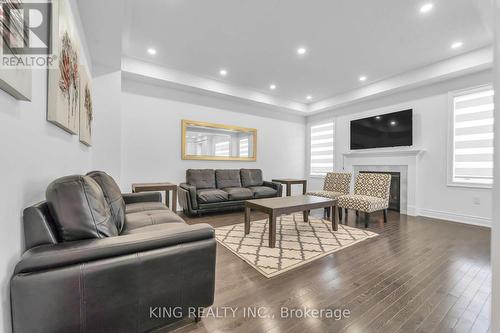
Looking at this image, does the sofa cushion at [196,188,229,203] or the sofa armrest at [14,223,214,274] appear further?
the sofa cushion at [196,188,229,203]

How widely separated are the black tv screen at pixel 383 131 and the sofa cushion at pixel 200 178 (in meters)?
3.54

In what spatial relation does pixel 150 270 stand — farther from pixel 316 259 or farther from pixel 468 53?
pixel 468 53

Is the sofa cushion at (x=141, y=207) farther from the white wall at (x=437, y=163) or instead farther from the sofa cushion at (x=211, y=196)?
the white wall at (x=437, y=163)

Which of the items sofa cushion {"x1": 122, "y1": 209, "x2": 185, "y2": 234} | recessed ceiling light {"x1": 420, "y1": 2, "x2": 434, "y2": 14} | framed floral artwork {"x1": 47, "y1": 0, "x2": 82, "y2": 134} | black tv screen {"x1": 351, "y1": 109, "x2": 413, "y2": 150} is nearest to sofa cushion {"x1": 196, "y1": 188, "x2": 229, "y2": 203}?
sofa cushion {"x1": 122, "y1": 209, "x2": 185, "y2": 234}

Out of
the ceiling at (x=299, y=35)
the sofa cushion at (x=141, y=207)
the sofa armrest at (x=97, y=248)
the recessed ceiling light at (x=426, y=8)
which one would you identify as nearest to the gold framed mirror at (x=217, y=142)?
the ceiling at (x=299, y=35)

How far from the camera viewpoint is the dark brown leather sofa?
0.89 meters

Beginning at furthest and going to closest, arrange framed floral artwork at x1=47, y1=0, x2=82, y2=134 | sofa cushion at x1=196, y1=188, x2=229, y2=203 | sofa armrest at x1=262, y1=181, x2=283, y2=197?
sofa armrest at x1=262, y1=181, x2=283, y2=197, sofa cushion at x1=196, y1=188, x2=229, y2=203, framed floral artwork at x1=47, y1=0, x2=82, y2=134

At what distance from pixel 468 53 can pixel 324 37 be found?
2.45 m

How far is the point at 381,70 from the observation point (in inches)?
161

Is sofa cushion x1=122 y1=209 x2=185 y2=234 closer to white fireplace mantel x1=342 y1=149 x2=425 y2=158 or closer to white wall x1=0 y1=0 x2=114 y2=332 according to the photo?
white wall x1=0 y1=0 x2=114 y2=332

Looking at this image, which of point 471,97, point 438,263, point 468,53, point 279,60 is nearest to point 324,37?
point 279,60

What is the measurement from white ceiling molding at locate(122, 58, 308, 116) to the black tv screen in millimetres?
1881

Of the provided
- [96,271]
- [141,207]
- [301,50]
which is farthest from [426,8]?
[141,207]

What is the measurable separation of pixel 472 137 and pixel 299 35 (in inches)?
133
